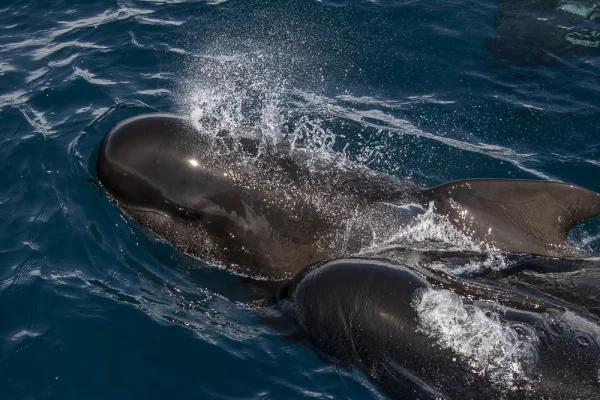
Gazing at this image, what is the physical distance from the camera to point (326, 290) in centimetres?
724

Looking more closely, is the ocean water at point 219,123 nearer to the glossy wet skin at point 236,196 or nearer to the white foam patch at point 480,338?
the white foam patch at point 480,338

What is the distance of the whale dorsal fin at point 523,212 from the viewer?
858 centimetres

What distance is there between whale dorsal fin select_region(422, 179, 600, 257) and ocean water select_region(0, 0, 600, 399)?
663 millimetres

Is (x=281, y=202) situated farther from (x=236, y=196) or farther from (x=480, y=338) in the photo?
(x=480, y=338)

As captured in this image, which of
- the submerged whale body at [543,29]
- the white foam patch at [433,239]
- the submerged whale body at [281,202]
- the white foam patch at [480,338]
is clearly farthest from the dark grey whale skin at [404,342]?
the submerged whale body at [543,29]

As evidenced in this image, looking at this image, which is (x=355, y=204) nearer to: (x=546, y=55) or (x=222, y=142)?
(x=222, y=142)

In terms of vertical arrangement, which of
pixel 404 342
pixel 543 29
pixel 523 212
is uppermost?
pixel 543 29

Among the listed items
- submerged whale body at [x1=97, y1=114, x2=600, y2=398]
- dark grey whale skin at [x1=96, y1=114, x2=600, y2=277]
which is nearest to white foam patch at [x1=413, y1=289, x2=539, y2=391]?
submerged whale body at [x1=97, y1=114, x2=600, y2=398]

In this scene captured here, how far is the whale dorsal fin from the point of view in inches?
338

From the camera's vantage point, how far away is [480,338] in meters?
6.60

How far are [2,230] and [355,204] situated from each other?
5115 millimetres

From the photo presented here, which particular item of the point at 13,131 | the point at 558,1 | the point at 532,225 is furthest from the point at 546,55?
the point at 13,131

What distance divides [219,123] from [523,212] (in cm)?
405

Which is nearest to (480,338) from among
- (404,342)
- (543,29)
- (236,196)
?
(404,342)
